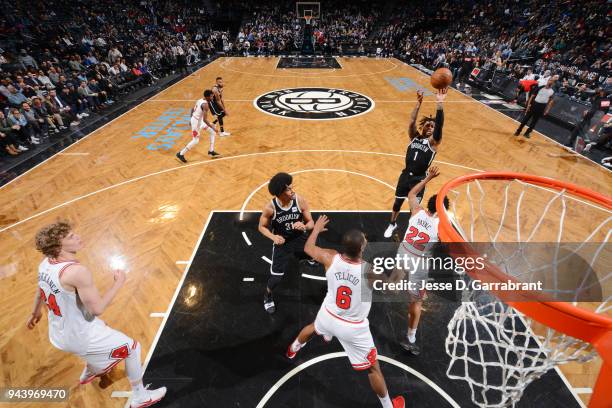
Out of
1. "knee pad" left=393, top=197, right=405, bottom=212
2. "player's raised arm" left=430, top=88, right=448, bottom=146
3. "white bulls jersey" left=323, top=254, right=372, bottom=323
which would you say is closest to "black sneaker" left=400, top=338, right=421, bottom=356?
"white bulls jersey" left=323, top=254, right=372, bottom=323

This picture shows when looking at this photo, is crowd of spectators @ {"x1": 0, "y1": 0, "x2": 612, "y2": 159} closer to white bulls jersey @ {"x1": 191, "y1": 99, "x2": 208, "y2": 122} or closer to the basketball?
white bulls jersey @ {"x1": 191, "y1": 99, "x2": 208, "y2": 122}

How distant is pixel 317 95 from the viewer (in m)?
13.9

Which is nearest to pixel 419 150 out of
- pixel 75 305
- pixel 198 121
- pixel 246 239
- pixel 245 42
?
pixel 246 239

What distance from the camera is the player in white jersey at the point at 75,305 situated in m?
2.51

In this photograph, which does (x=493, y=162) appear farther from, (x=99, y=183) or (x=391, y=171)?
(x=99, y=183)

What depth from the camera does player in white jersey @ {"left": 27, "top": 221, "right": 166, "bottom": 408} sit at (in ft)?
8.23

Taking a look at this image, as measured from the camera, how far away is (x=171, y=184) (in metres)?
7.27

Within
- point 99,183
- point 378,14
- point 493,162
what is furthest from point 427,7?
point 99,183

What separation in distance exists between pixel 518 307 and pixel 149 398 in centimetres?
338

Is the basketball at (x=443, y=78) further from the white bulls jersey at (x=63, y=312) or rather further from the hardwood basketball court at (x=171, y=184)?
the white bulls jersey at (x=63, y=312)

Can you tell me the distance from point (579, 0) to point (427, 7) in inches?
515

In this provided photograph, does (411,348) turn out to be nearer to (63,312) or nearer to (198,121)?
(63,312)

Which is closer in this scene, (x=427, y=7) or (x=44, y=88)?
(x=44, y=88)

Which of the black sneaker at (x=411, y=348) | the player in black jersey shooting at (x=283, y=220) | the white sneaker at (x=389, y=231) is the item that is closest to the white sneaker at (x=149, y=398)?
the player in black jersey shooting at (x=283, y=220)
